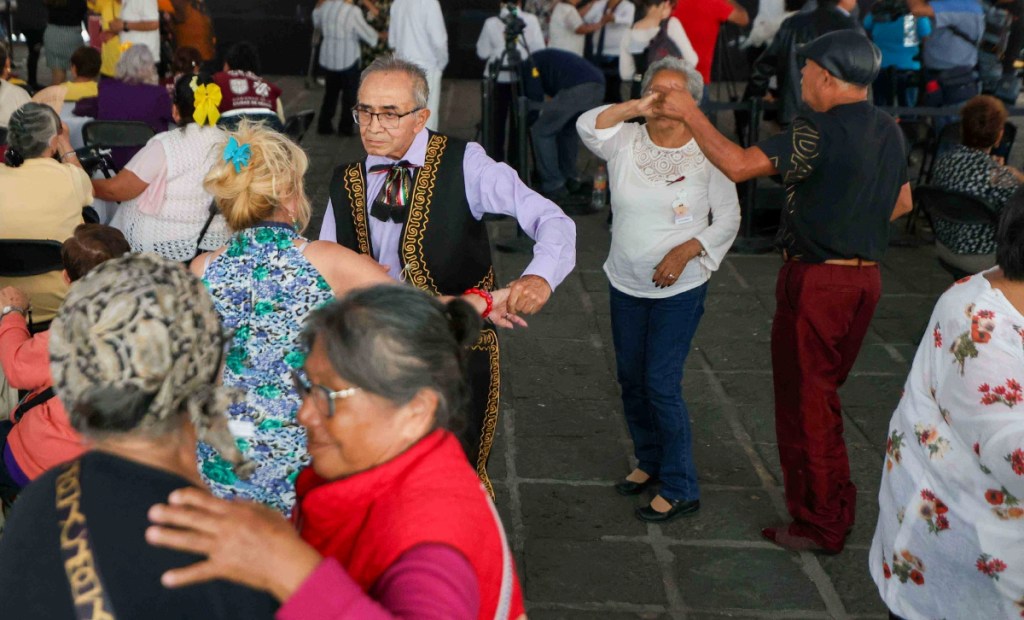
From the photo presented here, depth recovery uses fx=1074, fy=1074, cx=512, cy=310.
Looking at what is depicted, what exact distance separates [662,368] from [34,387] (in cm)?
208

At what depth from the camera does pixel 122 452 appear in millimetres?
1417

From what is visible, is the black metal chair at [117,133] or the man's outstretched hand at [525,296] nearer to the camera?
the man's outstretched hand at [525,296]

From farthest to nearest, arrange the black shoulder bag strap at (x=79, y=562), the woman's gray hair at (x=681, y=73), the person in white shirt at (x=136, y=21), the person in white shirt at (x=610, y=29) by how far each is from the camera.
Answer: the person in white shirt at (x=610, y=29) → the person in white shirt at (x=136, y=21) → the woman's gray hair at (x=681, y=73) → the black shoulder bag strap at (x=79, y=562)

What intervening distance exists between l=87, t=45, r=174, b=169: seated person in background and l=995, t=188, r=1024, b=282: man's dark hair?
523 cm

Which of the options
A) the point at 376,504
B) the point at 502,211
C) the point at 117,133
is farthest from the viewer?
the point at 117,133

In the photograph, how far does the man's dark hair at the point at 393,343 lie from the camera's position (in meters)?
1.61

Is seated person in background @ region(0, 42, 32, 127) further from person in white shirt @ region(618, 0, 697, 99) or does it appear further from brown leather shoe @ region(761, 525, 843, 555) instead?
brown leather shoe @ region(761, 525, 843, 555)

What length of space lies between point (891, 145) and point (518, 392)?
2.19m

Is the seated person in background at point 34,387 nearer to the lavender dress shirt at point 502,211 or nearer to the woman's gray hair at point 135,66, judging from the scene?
the lavender dress shirt at point 502,211

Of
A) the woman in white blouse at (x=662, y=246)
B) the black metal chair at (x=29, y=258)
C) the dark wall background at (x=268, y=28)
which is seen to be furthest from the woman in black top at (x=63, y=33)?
the woman in white blouse at (x=662, y=246)

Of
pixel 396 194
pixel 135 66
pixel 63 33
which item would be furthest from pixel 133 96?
pixel 63 33

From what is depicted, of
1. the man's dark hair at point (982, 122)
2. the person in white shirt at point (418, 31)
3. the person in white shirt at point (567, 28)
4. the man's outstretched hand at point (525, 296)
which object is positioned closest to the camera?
the man's outstretched hand at point (525, 296)

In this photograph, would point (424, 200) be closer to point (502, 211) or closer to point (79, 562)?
point (502, 211)

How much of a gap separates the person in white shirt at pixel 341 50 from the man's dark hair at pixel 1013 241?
357 inches
